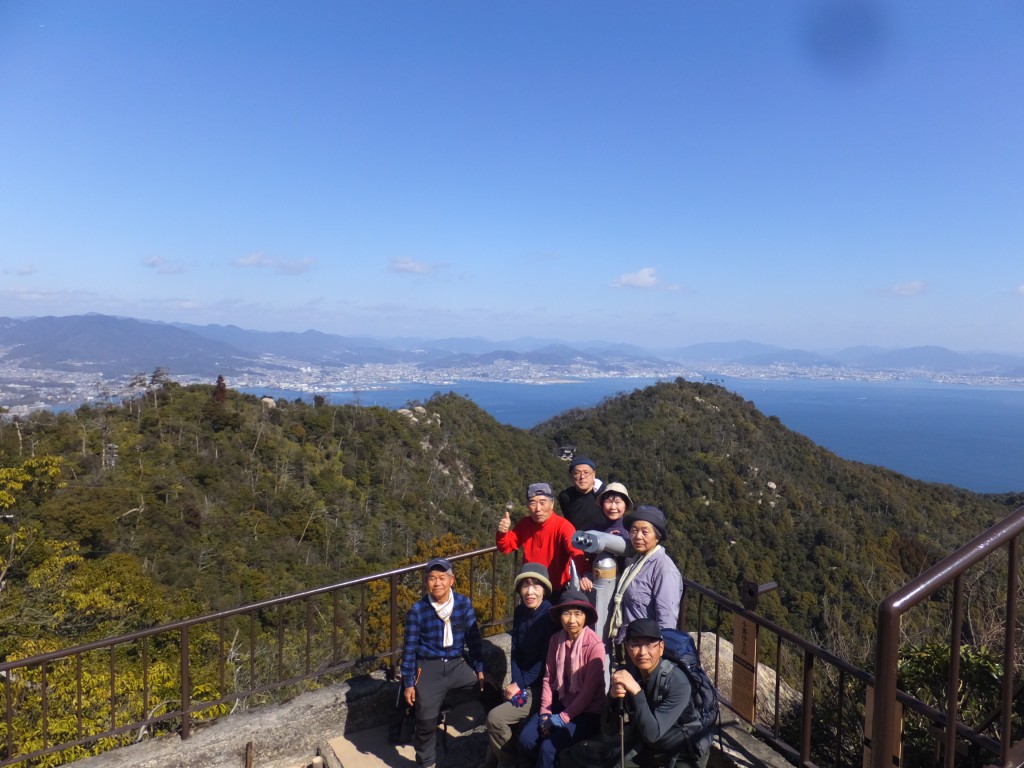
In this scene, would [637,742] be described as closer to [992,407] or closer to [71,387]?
[71,387]

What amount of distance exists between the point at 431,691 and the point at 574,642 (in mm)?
1010

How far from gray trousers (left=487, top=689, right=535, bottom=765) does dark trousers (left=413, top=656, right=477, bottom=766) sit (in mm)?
443

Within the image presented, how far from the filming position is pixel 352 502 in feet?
125

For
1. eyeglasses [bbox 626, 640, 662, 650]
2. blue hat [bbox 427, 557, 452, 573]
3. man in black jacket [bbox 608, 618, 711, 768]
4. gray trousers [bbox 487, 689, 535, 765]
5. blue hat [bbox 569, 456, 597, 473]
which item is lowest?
gray trousers [bbox 487, 689, 535, 765]

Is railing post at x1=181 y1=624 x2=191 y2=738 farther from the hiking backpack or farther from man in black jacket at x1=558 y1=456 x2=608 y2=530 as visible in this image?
the hiking backpack

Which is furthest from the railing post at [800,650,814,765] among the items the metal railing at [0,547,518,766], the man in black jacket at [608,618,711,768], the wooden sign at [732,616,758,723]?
the metal railing at [0,547,518,766]

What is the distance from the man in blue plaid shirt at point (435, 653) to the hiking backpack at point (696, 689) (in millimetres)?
1397

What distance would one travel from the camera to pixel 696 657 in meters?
2.74

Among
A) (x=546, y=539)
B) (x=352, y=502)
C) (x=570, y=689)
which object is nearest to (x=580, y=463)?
(x=546, y=539)

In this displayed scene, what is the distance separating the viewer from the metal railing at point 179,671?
3.62 m

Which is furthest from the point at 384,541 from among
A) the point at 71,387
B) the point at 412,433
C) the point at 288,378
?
the point at 288,378

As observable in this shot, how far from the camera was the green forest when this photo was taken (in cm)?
1712

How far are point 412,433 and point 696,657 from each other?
154 ft

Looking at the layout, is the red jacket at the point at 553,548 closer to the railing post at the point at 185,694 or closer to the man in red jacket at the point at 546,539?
the man in red jacket at the point at 546,539
